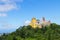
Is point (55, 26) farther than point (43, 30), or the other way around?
point (55, 26)

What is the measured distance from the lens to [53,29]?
5234 centimetres

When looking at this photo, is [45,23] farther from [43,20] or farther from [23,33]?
[23,33]

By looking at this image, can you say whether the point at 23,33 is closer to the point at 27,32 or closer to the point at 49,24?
the point at 27,32

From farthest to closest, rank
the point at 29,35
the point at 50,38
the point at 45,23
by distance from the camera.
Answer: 1. the point at 45,23
2. the point at 29,35
3. the point at 50,38

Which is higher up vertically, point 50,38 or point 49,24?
point 49,24

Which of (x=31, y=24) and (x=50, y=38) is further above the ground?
(x=31, y=24)

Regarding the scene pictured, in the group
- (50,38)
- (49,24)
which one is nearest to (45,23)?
(49,24)

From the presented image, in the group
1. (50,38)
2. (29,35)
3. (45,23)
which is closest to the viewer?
(50,38)

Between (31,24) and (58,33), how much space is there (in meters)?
6.90

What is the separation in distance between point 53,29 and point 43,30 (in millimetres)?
2527

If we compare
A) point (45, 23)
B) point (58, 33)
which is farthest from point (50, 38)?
point (45, 23)

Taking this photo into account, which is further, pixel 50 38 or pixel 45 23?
pixel 45 23

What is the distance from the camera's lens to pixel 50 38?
141 ft

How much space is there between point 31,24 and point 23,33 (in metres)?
3.06
